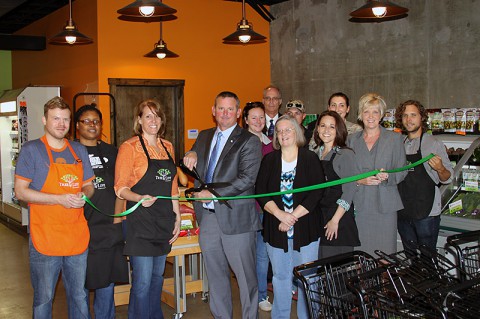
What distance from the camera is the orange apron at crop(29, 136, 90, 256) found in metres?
3.67

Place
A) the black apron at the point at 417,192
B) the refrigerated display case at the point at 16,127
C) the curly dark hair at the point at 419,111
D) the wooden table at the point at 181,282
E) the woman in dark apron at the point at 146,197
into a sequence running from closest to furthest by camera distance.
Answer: the woman in dark apron at the point at 146,197 → the black apron at the point at 417,192 → the curly dark hair at the point at 419,111 → the wooden table at the point at 181,282 → the refrigerated display case at the point at 16,127


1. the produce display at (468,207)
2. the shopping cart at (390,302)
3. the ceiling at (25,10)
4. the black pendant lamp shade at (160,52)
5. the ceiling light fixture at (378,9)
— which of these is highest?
the ceiling at (25,10)

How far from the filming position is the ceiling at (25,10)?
11.1 metres

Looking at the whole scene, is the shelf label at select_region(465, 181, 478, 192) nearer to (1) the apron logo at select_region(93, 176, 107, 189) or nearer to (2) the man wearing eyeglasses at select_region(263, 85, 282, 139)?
(2) the man wearing eyeglasses at select_region(263, 85, 282, 139)

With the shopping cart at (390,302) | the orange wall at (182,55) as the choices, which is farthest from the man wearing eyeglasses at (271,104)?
the orange wall at (182,55)

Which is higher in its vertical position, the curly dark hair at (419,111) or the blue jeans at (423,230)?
the curly dark hair at (419,111)

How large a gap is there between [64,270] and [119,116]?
6.37 meters

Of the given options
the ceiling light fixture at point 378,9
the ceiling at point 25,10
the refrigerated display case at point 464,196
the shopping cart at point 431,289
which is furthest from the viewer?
the ceiling at point 25,10

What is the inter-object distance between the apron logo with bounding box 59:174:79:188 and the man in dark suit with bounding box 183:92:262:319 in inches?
33.1

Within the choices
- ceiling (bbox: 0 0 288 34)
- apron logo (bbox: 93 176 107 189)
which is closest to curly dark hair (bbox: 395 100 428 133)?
apron logo (bbox: 93 176 107 189)

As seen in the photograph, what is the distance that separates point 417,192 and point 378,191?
0.47 meters

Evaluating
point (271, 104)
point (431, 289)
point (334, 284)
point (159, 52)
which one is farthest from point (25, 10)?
point (431, 289)

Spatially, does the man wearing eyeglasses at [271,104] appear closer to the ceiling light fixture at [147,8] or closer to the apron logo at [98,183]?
the ceiling light fixture at [147,8]

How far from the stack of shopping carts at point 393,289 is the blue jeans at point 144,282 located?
1.50 meters
